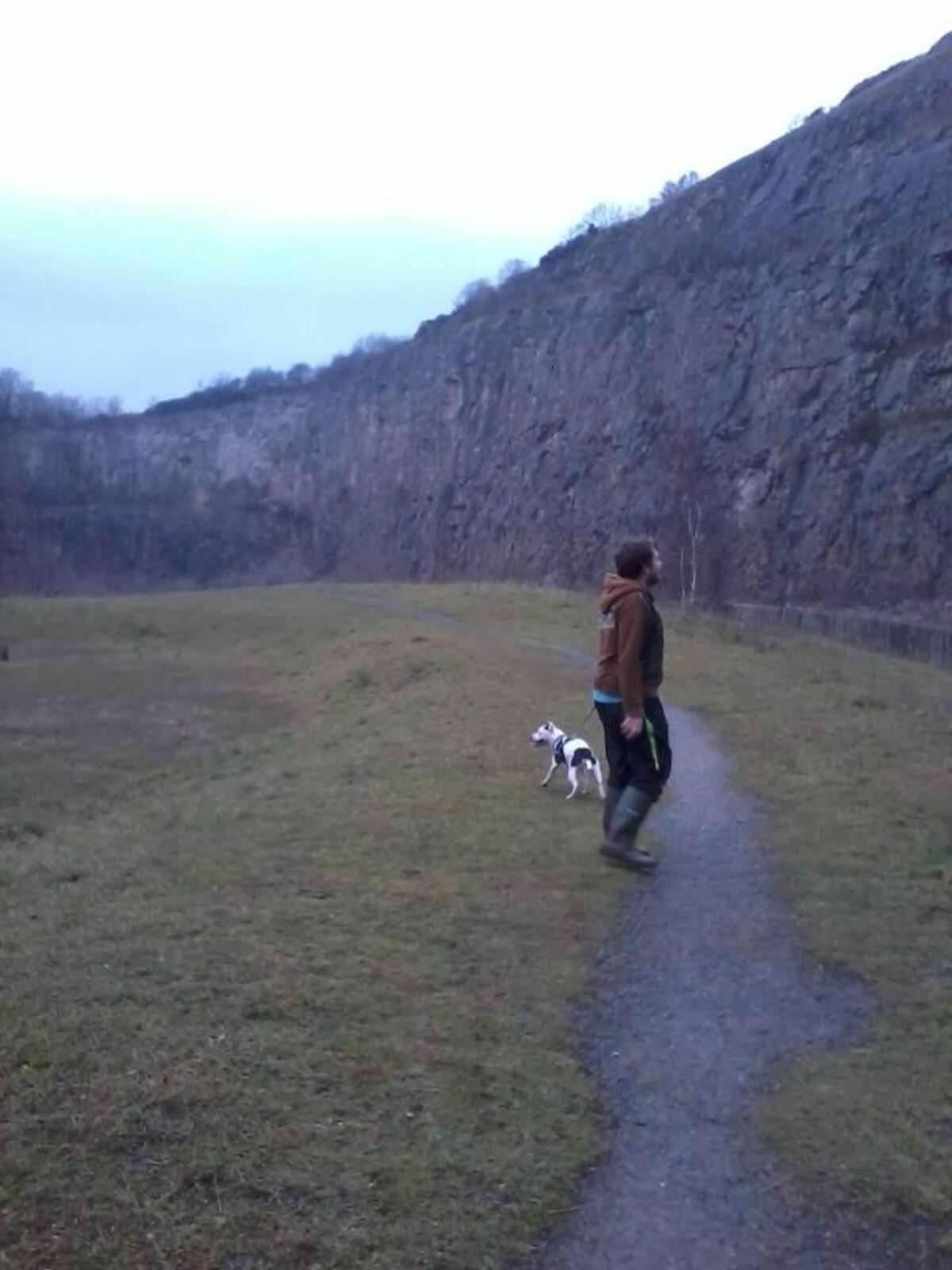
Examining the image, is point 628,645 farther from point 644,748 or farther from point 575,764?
point 575,764

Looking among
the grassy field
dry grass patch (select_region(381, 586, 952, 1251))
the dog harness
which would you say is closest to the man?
the grassy field

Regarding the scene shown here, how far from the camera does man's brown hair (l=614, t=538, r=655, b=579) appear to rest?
30.1 feet

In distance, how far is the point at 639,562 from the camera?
30.1ft

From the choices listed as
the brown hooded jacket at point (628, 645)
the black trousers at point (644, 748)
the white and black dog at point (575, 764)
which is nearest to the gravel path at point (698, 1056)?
the black trousers at point (644, 748)

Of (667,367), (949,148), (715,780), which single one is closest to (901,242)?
(949,148)

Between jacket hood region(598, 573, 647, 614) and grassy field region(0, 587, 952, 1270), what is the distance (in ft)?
5.82

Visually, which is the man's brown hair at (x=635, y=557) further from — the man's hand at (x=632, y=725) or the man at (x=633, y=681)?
the man's hand at (x=632, y=725)

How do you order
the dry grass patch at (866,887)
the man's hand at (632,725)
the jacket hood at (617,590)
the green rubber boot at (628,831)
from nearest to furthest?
the dry grass patch at (866,887), the man's hand at (632,725), the jacket hood at (617,590), the green rubber boot at (628,831)

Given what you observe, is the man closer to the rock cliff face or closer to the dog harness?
the dog harness

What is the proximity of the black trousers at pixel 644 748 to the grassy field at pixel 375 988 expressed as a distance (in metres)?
0.67

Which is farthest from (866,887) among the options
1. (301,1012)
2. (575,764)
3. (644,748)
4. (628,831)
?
(301,1012)

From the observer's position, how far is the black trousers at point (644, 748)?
9156mm

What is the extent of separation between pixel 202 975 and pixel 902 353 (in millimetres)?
42862

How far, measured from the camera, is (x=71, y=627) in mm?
41031
